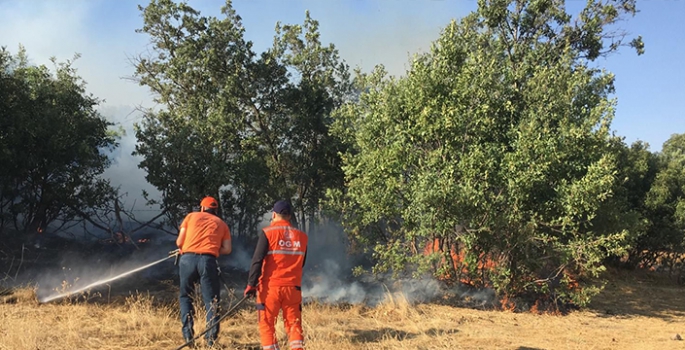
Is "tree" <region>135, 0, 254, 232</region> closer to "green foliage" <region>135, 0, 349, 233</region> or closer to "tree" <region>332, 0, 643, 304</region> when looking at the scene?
"green foliage" <region>135, 0, 349, 233</region>

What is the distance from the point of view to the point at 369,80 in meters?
10.5

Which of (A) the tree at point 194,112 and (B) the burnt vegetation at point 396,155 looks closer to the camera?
(B) the burnt vegetation at point 396,155

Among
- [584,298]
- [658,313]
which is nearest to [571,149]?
[584,298]

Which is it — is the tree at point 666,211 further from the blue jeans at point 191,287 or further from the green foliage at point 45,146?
the green foliage at point 45,146

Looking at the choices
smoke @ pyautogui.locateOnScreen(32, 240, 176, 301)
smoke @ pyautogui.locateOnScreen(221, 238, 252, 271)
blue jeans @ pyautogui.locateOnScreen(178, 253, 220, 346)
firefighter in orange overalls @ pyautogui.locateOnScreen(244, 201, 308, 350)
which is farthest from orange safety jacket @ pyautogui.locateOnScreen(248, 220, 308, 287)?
smoke @ pyautogui.locateOnScreen(221, 238, 252, 271)

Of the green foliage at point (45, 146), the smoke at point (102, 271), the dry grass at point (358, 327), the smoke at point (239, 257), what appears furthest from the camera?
the smoke at point (239, 257)

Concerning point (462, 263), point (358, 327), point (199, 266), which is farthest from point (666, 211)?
point (199, 266)

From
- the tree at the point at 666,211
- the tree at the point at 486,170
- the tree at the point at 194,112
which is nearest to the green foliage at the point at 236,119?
the tree at the point at 194,112

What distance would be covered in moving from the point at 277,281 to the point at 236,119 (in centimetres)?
1014

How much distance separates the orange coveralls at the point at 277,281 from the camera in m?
5.00

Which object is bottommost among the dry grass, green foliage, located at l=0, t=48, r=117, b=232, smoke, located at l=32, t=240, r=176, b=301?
the dry grass

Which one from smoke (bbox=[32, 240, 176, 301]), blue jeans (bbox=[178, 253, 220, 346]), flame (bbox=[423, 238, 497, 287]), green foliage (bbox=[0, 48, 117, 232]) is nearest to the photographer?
blue jeans (bbox=[178, 253, 220, 346])

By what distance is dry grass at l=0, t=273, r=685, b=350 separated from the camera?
605 cm

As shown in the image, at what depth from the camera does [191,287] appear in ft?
19.5
